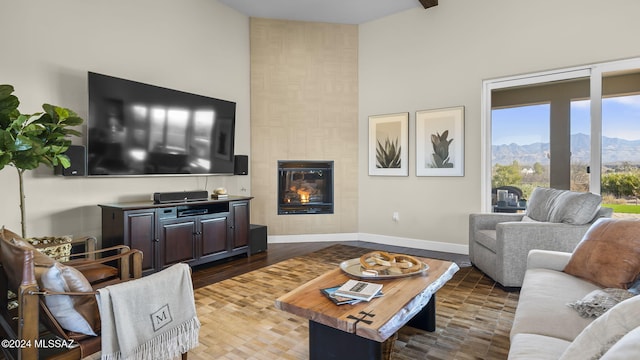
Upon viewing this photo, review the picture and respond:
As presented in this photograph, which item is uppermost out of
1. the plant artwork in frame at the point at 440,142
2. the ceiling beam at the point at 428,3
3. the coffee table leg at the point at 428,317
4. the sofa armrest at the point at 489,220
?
the ceiling beam at the point at 428,3

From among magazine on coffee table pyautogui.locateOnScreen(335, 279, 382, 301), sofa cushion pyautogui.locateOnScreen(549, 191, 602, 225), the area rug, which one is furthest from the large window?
magazine on coffee table pyautogui.locateOnScreen(335, 279, 382, 301)

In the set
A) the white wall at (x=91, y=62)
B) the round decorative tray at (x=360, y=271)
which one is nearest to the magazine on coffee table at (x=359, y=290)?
the round decorative tray at (x=360, y=271)

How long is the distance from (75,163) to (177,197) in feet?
3.33

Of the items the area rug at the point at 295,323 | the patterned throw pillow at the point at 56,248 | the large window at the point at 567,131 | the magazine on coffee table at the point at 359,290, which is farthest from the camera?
the large window at the point at 567,131

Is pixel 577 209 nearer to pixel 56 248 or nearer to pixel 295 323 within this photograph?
pixel 295 323

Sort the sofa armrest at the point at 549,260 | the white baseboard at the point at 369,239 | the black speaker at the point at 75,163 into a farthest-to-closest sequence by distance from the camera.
Answer: the white baseboard at the point at 369,239, the black speaker at the point at 75,163, the sofa armrest at the point at 549,260

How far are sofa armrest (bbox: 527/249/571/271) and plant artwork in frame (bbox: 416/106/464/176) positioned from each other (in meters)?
2.36

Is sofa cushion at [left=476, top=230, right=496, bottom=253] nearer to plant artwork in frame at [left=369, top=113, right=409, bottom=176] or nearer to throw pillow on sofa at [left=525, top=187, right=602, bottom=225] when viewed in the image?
throw pillow on sofa at [left=525, top=187, right=602, bottom=225]

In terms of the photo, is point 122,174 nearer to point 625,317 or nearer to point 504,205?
point 625,317

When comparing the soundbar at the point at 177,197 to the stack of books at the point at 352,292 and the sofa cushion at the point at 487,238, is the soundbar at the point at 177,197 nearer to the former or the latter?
the stack of books at the point at 352,292

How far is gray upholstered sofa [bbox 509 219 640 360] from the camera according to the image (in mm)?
903

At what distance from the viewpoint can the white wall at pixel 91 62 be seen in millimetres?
3111

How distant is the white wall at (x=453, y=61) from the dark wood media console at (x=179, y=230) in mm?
2165

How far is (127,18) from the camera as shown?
12.7ft
